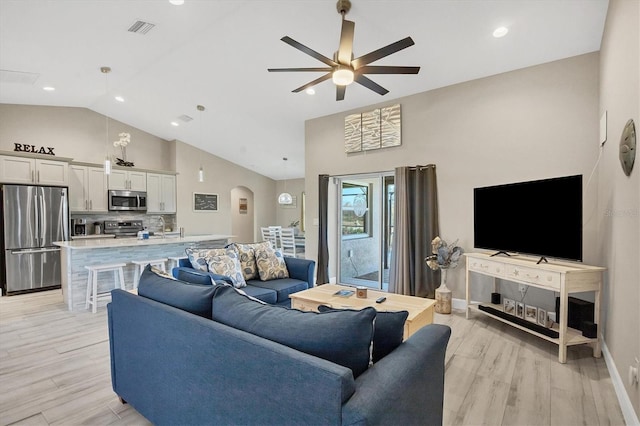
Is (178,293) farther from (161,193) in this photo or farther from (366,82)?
(161,193)

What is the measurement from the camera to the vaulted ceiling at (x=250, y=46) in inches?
123

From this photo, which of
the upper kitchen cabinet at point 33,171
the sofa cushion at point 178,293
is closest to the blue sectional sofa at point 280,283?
the sofa cushion at point 178,293

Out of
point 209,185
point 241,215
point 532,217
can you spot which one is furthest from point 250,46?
point 241,215

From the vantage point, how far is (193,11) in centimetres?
350

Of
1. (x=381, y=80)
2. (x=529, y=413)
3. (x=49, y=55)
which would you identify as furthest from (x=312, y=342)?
(x=49, y=55)

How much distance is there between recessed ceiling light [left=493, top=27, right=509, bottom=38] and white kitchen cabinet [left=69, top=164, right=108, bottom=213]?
719 cm

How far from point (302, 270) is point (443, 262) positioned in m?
1.82

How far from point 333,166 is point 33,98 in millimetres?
5465

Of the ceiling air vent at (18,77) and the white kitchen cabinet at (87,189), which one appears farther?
the white kitchen cabinet at (87,189)

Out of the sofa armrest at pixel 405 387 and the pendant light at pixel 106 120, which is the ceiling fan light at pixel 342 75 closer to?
the sofa armrest at pixel 405 387

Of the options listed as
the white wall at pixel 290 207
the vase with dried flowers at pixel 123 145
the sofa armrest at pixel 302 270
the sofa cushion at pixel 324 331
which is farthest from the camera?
the white wall at pixel 290 207

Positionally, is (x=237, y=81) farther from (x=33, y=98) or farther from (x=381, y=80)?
(x=33, y=98)

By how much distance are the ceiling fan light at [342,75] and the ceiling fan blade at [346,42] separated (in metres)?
0.06

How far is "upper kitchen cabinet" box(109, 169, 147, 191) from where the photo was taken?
6.91 metres
